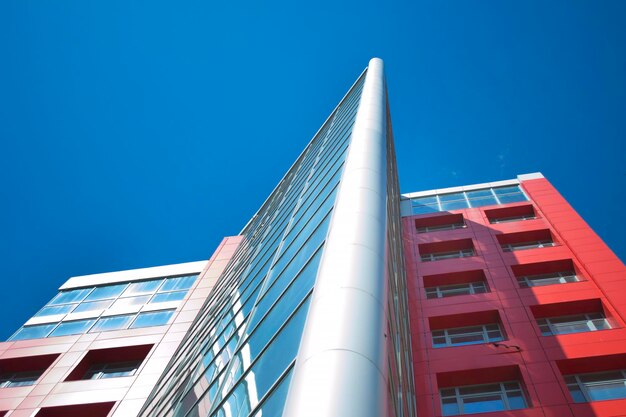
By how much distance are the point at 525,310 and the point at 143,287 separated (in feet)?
91.2

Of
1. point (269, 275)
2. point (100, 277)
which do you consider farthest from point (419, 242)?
point (100, 277)

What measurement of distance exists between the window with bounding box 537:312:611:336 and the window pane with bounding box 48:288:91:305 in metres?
32.8

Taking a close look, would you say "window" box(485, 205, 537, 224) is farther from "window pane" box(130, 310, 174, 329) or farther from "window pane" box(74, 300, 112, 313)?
"window pane" box(74, 300, 112, 313)

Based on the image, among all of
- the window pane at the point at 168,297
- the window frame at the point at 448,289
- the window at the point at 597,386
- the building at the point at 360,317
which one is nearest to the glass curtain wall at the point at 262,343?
the building at the point at 360,317

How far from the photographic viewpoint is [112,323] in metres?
31.1

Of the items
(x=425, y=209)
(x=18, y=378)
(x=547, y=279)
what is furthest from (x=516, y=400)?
(x=18, y=378)

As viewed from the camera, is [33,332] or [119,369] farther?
[33,332]

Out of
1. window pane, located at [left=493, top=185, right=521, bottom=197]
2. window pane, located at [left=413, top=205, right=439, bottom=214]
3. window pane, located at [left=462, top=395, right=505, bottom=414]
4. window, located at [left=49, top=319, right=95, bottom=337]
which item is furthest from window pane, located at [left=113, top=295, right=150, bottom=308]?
window pane, located at [left=493, top=185, right=521, bottom=197]

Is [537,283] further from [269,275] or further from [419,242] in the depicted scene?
[269,275]

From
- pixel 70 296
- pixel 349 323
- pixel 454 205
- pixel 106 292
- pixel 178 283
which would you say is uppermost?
pixel 454 205

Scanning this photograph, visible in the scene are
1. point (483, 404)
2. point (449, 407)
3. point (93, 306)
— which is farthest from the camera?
point (93, 306)

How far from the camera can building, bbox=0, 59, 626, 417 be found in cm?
639

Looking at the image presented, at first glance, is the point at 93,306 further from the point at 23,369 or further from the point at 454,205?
the point at 454,205

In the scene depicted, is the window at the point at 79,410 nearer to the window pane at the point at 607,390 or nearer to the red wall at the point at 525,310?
the red wall at the point at 525,310
